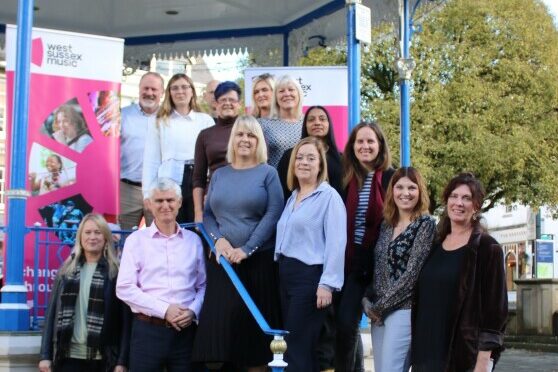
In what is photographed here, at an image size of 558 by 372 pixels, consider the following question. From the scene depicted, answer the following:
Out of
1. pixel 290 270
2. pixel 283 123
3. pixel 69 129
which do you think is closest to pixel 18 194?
pixel 69 129

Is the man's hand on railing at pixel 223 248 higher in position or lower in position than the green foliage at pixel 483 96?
lower

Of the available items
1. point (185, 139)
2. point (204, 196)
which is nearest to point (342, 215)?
point (204, 196)

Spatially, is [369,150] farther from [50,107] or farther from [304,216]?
[50,107]

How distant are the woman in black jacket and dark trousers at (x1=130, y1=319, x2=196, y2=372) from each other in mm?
255

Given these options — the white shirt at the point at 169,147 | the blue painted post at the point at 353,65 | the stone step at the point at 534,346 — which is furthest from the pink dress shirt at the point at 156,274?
the stone step at the point at 534,346

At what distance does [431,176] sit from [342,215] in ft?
66.3

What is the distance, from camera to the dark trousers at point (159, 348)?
6.12 metres

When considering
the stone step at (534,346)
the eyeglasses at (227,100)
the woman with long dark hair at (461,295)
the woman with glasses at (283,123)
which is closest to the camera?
the woman with long dark hair at (461,295)

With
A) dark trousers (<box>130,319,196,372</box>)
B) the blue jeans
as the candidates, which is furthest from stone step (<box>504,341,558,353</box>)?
dark trousers (<box>130,319,196,372</box>)

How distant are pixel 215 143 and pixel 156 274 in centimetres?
136

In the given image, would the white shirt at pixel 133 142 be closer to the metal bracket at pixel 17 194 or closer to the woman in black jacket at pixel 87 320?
the metal bracket at pixel 17 194

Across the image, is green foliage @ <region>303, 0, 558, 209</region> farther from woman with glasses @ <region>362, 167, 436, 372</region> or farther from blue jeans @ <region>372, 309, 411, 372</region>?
blue jeans @ <region>372, 309, 411, 372</region>

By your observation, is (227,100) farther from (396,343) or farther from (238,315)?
(396,343)

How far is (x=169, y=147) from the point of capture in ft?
26.0
